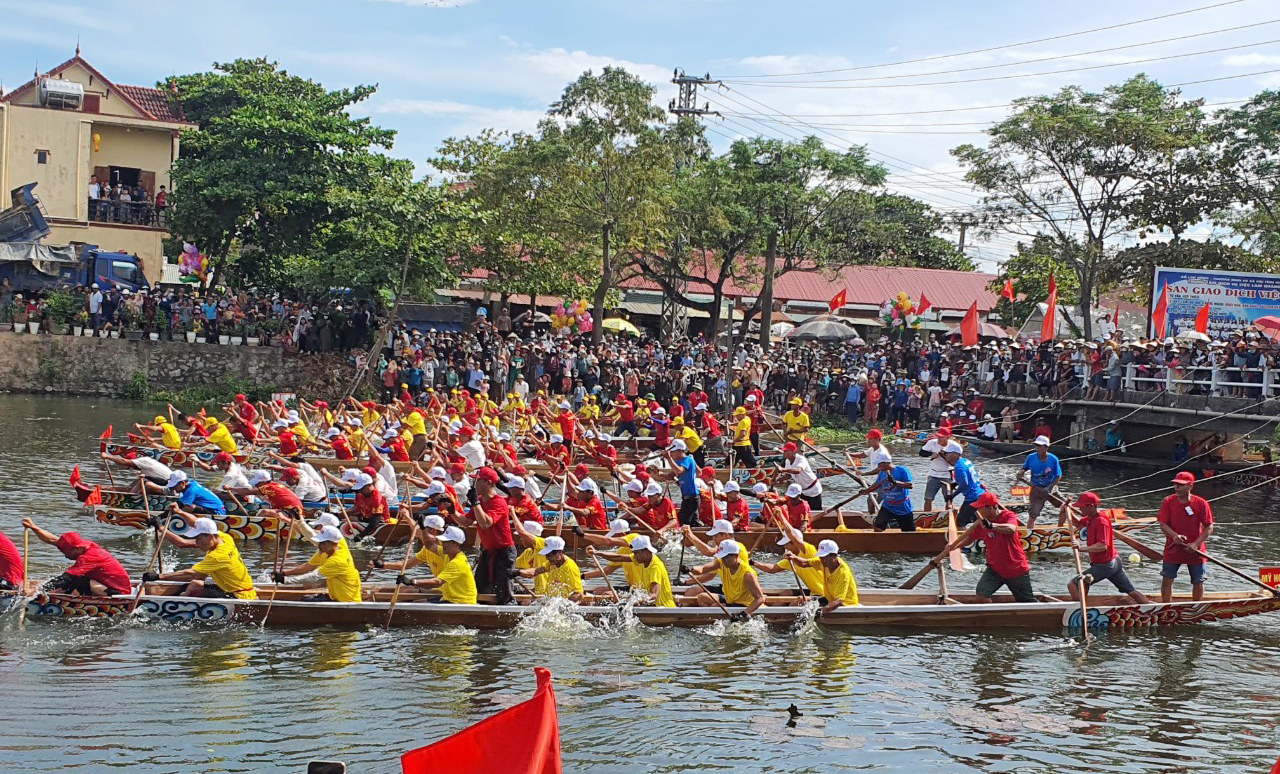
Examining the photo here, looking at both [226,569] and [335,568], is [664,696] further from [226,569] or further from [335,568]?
[226,569]

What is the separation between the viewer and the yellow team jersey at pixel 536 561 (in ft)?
45.4

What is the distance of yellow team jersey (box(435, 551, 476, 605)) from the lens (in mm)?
13578

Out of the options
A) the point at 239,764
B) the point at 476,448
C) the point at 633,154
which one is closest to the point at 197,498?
the point at 476,448

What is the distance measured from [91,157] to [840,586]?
35553mm

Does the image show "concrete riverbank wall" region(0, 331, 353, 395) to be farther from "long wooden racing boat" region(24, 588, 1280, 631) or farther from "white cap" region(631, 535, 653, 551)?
"white cap" region(631, 535, 653, 551)

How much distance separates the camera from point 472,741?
5832mm

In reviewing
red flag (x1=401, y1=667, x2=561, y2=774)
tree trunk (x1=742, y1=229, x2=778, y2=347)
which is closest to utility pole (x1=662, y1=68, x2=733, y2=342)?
tree trunk (x1=742, y1=229, x2=778, y2=347)

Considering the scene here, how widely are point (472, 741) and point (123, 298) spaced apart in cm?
3397

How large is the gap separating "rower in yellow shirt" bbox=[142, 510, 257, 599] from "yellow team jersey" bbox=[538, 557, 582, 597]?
3.14 metres

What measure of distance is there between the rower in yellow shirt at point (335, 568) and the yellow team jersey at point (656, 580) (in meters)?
A: 3.05

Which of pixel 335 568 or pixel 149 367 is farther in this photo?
pixel 149 367

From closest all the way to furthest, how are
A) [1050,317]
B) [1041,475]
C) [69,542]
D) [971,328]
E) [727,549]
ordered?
[69,542]
[727,549]
[1041,475]
[1050,317]
[971,328]

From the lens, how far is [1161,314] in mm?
30703

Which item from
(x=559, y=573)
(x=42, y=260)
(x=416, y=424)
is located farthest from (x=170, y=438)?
(x=42, y=260)
